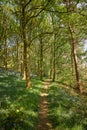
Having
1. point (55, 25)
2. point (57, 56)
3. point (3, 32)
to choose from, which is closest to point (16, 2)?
point (3, 32)

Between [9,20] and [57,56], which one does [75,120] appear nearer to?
[9,20]

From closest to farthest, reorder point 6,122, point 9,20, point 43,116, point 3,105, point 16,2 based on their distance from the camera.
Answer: point 6,122 → point 3,105 → point 43,116 → point 16,2 → point 9,20

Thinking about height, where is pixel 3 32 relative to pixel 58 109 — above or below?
above

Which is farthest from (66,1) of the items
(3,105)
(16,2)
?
(3,105)

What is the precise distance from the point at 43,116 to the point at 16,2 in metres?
12.4

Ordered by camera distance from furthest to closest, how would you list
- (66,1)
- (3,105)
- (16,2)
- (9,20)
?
(9,20)
(66,1)
(16,2)
(3,105)

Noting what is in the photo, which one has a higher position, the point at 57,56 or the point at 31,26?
the point at 31,26

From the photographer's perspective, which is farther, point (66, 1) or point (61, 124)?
point (66, 1)

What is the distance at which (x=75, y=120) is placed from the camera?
11.3 meters

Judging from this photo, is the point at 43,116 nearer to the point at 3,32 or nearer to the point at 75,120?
the point at 75,120

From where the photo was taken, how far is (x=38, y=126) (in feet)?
36.2

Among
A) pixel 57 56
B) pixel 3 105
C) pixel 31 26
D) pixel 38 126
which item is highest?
pixel 31 26

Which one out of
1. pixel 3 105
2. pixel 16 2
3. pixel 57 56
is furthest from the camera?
pixel 57 56

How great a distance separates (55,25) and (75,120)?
103 feet
